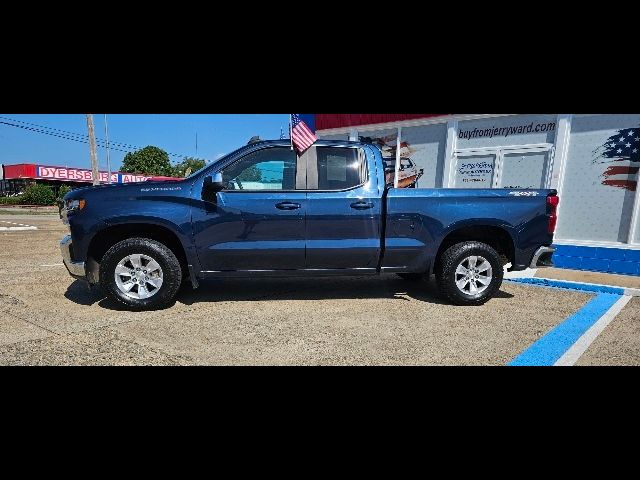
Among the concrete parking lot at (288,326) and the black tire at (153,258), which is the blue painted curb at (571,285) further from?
the black tire at (153,258)

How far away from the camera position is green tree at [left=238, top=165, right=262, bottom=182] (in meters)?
4.18

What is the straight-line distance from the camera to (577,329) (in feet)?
12.0

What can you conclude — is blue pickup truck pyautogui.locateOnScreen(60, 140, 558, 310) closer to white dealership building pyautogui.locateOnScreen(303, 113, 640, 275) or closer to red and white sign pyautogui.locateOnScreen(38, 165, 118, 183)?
white dealership building pyautogui.locateOnScreen(303, 113, 640, 275)

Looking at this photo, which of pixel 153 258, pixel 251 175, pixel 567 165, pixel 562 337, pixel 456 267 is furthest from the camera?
pixel 567 165

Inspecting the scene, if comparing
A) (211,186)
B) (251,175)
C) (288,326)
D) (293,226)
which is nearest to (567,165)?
(293,226)

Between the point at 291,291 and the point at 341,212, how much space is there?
1.45 meters

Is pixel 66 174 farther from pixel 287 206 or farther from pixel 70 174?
pixel 287 206

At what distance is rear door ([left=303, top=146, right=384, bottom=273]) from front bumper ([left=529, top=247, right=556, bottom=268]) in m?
1.94

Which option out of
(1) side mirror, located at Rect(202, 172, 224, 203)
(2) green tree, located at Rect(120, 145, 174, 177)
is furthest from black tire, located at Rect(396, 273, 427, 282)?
(2) green tree, located at Rect(120, 145, 174, 177)

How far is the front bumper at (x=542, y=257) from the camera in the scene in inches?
174
